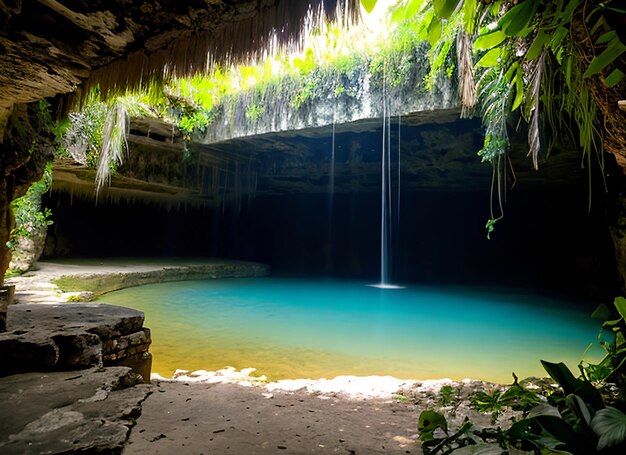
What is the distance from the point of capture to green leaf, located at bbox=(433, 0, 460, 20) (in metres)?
1.20

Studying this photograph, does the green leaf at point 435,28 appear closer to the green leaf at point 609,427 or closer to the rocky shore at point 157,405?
the green leaf at point 609,427

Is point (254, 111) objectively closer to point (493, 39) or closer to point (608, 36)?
point (493, 39)

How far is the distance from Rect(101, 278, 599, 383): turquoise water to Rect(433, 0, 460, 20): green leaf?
9.78ft

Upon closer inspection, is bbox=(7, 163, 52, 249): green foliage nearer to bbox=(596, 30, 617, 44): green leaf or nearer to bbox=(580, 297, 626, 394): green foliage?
bbox=(596, 30, 617, 44): green leaf

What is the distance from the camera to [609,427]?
43.4 inches

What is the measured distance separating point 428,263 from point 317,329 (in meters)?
10.6

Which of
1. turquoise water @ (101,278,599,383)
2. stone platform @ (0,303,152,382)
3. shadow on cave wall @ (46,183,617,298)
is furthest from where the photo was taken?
shadow on cave wall @ (46,183,617,298)

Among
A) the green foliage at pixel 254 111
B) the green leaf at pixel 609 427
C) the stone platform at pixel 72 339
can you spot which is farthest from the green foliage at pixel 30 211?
the green leaf at pixel 609 427

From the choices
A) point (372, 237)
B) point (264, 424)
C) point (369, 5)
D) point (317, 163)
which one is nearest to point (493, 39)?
point (369, 5)

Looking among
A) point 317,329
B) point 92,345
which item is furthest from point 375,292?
point 92,345

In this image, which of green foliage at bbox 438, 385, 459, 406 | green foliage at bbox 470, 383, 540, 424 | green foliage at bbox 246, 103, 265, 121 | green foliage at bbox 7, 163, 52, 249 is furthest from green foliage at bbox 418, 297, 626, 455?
green foliage at bbox 246, 103, 265, 121

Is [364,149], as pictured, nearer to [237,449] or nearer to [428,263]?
[428,263]

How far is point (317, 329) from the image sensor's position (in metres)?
5.00

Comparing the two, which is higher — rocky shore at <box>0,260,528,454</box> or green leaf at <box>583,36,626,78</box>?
green leaf at <box>583,36,626,78</box>
